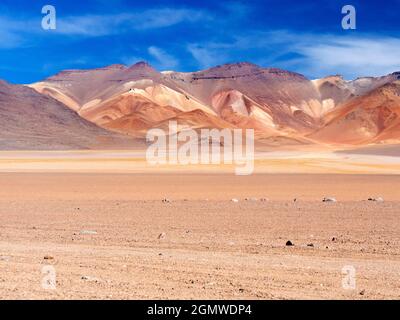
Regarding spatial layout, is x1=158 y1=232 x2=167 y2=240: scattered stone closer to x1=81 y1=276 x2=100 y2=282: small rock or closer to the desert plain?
the desert plain

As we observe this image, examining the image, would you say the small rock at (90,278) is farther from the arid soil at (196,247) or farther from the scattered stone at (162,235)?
the scattered stone at (162,235)

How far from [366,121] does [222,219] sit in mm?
187971

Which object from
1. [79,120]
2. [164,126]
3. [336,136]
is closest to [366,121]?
[336,136]

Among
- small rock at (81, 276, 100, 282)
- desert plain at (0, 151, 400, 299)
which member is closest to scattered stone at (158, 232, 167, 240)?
desert plain at (0, 151, 400, 299)

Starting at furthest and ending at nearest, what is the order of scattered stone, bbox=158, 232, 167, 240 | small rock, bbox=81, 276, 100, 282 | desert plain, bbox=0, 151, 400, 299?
scattered stone, bbox=158, 232, 167, 240
small rock, bbox=81, 276, 100, 282
desert plain, bbox=0, 151, 400, 299

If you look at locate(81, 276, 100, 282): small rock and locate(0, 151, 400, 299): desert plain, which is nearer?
locate(0, 151, 400, 299): desert plain

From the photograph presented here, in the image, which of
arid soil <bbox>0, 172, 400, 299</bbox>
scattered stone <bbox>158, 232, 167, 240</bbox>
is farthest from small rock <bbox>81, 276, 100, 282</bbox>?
scattered stone <bbox>158, 232, 167, 240</bbox>

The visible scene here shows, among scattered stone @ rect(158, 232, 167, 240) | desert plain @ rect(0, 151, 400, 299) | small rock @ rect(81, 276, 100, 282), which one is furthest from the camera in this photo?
scattered stone @ rect(158, 232, 167, 240)

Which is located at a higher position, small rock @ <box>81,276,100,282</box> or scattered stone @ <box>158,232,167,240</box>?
scattered stone @ <box>158,232,167,240</box>

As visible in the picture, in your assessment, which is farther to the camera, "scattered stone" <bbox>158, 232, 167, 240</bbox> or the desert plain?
"scattered stone" <bbox>158, 232, 167, 240</bbox>

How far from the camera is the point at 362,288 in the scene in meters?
8.02

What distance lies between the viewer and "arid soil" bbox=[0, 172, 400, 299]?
7918mm
